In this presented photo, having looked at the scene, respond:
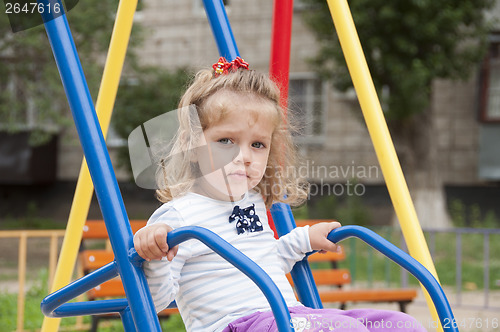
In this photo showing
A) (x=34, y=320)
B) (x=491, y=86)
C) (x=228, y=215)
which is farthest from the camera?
(x=491, y=86)

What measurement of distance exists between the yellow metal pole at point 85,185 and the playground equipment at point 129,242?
337mm

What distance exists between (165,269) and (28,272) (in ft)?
18.9

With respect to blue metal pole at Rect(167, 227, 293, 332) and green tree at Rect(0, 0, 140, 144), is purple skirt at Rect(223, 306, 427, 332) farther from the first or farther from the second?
green tree at Rect(0, 0, 140, 144)

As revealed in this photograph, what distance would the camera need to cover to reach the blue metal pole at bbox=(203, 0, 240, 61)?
6.64ft

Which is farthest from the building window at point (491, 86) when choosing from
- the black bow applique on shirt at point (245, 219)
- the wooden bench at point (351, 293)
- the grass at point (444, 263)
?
the black bow applique on shirt at point (245, 219)

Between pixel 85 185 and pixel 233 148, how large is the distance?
63 centimetres

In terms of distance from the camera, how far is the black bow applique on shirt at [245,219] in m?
1.61

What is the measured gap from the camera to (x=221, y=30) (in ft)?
6.71

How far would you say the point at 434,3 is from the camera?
7758 mm

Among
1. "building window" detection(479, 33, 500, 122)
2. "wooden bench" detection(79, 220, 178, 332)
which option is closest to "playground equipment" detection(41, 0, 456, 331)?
"wooden bench" detection(79, 220, 178, 332)

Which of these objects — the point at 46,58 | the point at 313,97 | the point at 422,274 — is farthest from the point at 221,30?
the point at 313,97

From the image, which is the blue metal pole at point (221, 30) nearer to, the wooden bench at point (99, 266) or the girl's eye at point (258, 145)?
the girl's eye at point (258, 145)

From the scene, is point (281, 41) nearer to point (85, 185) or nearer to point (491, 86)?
point (85, 185)

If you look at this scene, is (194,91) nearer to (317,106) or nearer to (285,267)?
(285,267)
